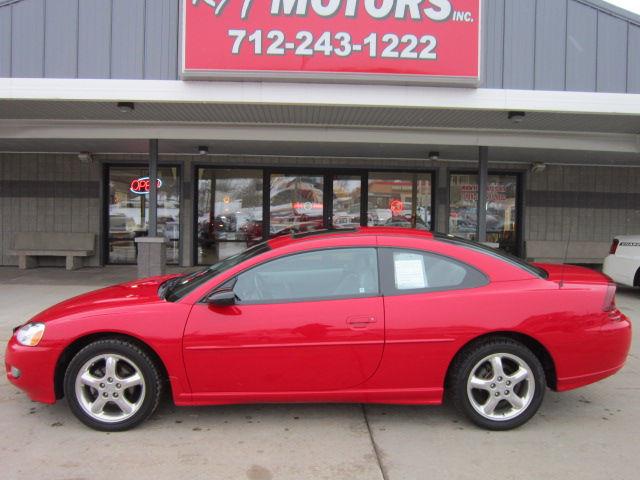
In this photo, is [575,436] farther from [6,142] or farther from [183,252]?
[6,142]

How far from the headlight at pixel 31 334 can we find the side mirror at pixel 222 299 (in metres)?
1.25

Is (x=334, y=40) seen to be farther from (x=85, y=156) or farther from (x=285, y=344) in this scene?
(x=85, y=156)

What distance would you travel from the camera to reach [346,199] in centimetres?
1268

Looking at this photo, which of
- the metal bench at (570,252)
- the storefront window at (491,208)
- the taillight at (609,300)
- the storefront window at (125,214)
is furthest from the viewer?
the storefront window at (491,208)

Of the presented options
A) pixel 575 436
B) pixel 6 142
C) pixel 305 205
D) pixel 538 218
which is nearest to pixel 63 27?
pixel 6 142

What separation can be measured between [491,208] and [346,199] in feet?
12.4

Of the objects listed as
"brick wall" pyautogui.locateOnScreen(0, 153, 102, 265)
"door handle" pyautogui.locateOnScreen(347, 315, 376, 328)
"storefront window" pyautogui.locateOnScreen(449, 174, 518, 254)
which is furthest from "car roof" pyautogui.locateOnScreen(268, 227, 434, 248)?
"brick wall" pyautogui.locateOnScreen(0, 153, 102, 265)

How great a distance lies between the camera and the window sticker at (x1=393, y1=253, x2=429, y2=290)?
3719 mm

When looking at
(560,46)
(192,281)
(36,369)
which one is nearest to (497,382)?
(192,281)

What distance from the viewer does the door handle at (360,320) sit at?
354cm

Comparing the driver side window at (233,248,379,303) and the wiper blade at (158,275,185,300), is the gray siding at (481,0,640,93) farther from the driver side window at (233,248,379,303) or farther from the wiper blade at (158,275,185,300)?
the wiper blade at (158,275,185,300)

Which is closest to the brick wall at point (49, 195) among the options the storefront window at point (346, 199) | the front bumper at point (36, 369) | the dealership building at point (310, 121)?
the dealership building at point (310, 121)

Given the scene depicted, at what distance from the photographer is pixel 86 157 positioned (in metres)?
11.9

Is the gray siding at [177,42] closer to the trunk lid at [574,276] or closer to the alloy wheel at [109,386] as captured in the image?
the trunk lid at [574,276]
